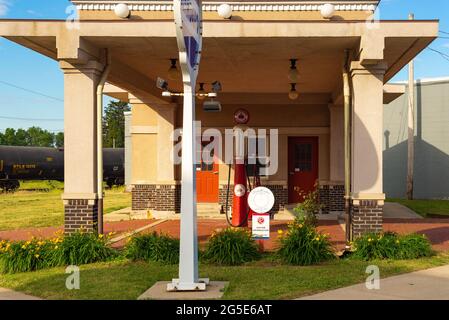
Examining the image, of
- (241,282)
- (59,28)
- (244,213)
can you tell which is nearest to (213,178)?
(244,213)

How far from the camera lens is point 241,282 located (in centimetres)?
760

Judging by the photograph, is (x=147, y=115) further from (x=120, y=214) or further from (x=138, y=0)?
(x=138, y=0)

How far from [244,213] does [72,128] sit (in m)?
5.01

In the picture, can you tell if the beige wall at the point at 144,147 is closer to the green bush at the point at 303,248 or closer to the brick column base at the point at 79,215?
the brick column base at the point at 79,215

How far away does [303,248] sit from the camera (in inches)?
356

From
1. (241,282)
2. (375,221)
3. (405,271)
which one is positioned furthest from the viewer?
(375,221)

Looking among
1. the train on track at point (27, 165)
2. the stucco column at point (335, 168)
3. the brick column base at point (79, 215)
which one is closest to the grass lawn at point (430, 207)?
the stucco column at point (335, 168)

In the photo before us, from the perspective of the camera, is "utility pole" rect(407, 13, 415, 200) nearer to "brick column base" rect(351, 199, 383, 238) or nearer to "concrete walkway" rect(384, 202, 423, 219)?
"concrete walkway" rect(384, 202, 423, 219)

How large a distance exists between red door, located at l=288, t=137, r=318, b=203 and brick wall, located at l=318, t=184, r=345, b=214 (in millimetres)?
569

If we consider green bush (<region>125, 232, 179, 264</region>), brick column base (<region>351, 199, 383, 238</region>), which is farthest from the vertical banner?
brick column base (<region>351, 199, 383, 238</region>)

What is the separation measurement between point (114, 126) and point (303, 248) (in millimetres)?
86167

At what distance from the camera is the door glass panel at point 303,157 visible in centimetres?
1750

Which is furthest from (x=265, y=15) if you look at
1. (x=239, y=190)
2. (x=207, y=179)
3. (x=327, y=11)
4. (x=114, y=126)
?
(x=114, y=126)

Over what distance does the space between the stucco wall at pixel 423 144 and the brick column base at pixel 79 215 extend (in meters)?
17.8
